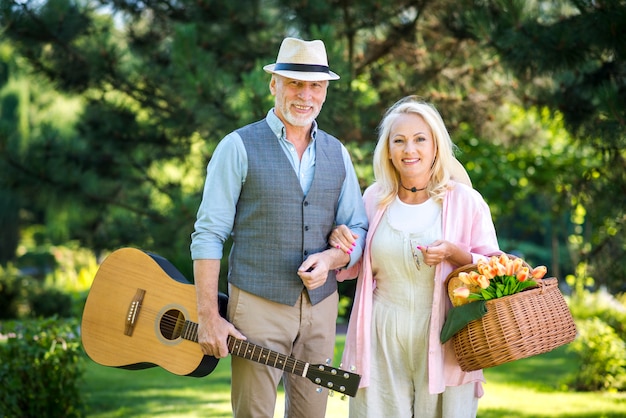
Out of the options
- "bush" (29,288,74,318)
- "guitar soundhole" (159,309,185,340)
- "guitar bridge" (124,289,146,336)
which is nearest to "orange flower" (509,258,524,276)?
"guitar soundhole" (159,309,185,340)

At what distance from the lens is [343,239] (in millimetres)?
3068

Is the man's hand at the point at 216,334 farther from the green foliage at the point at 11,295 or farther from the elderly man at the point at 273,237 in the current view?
the green foliage at the point at 11,295

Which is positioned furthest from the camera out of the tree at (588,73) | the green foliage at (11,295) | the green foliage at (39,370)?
the green foliage at (11,295)

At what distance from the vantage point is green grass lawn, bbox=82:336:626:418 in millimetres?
5582

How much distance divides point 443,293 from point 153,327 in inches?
45.7

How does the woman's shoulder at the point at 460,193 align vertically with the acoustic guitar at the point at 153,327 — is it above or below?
above

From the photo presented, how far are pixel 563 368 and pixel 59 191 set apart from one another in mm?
5262

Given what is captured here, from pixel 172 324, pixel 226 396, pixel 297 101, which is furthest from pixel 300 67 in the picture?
pixel 226 396

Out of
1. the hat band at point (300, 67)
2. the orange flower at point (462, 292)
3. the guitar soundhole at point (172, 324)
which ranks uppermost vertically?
the hat band at point (300, 67)

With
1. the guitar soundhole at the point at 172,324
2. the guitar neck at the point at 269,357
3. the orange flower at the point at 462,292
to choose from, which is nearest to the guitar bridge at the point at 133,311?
the guitar soundhole at the point at 172,324

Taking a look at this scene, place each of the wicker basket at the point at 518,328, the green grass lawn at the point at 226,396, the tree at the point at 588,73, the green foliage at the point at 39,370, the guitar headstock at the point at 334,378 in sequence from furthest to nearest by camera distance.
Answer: the green grass lawn at the point at 226,396
the green foliage at the point at 39,370
the tree at the point at 588,73
the guitar headstock at the point at 334,378
the wicker basket at the point at 518,328

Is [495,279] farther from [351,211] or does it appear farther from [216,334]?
[216,334]

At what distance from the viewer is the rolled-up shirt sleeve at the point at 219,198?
299cm

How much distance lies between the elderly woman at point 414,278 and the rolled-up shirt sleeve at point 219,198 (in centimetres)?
43
